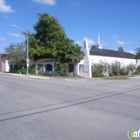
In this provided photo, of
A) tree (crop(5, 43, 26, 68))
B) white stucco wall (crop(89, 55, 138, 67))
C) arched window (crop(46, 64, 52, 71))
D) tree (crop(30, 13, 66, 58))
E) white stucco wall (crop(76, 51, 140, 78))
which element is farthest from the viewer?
tree (crop(30, 13, 66, 58))

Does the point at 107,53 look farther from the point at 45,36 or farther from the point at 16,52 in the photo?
the point at 16,52

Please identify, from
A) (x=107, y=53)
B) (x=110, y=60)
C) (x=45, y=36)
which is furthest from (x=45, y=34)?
(x=110, y=60)

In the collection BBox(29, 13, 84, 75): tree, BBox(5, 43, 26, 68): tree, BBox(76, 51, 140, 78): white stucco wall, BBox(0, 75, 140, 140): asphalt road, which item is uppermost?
BBox(29, 13, 84, 75): tree

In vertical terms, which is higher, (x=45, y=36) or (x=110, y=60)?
(x=45, y=36)

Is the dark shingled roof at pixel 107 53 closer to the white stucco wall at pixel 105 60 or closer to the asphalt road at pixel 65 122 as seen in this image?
the white stucco wall at pixel 105 60

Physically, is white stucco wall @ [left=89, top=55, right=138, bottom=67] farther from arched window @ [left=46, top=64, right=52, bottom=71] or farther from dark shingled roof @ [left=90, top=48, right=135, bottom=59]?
arched window @ [left=46, top=64, right=52, bottom=71]

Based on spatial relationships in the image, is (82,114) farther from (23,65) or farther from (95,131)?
(23,65)

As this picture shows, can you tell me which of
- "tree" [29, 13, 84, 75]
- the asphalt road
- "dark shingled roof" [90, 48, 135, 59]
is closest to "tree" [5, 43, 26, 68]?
"tree" [29, 13, 84, 75]

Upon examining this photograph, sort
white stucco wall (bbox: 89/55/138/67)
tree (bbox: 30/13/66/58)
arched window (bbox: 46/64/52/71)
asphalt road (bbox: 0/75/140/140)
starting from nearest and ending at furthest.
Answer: asphalt road (bbox: 0/75/140/140) → white stucco wall (bbox: 89/55/138/67) → arched window (bbox: 46/64/52/71) → tree (bbox: 30/13/66/58)

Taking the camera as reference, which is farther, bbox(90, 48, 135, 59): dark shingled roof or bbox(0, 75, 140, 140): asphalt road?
bbox(90, 48, 135, 59): dark shingled roof

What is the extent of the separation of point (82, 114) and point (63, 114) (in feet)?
2.40

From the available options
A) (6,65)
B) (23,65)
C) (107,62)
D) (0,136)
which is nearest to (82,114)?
(0,136)

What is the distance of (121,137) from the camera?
466cm

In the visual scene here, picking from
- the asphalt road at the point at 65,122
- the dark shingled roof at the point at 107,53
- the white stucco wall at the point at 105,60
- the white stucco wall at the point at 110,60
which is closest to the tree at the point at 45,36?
the white stucco wall at the point at 105,60
